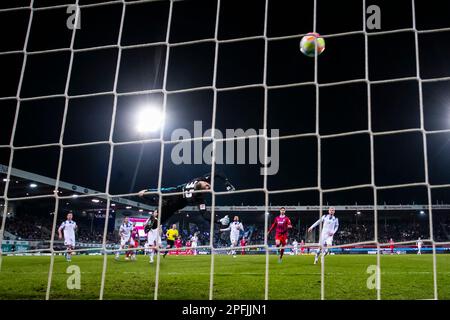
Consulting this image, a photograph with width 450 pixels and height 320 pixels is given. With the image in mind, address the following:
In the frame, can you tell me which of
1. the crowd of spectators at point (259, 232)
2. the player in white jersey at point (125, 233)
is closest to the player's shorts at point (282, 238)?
the player in white jersey at point (125, 233)

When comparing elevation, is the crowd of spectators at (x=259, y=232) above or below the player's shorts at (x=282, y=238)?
above

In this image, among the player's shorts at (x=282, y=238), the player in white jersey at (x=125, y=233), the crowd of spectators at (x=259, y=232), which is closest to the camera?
the player's shorts at (x=282, y=238)

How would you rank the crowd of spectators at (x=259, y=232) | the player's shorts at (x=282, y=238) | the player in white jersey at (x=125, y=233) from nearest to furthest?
the player's shorts at (x=282, y=238)
the player in white jersey at (x=125, y=233)
the crowd of spectators at (x=259, y=232)

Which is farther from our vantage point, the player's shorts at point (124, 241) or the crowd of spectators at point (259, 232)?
the crowd of spectators at point (259, 232)

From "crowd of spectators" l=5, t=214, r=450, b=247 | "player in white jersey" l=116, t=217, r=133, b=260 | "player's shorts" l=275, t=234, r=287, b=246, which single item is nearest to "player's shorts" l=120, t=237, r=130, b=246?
"player in white jersey" l=116, t=217, r=133, b=260

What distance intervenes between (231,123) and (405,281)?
1587 cm

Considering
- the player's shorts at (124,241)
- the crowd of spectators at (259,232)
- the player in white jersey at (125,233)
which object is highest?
the crowd of spectators at (259,232)

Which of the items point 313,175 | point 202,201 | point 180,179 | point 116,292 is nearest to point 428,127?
point 313,175

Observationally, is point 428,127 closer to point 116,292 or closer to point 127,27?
point 127,27

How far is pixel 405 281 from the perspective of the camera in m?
6.50

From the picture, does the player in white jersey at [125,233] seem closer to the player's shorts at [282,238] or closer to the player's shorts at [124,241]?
the player's shorts at [124,241]

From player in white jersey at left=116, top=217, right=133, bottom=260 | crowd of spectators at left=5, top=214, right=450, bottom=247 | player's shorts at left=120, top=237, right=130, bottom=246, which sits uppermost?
crowd of spectators at left=5, top=214, right=450, bottom=247

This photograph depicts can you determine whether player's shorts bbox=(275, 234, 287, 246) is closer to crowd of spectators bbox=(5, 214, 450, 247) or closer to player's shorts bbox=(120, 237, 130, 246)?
player's shorts bbox=(120, 237, 130, 246)

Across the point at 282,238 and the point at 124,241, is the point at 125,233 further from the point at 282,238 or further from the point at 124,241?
the point at 282,238
